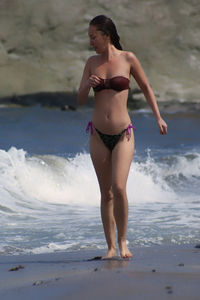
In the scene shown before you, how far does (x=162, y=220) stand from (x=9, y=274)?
441 centimetres

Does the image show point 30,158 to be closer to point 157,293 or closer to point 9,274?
point 9,274

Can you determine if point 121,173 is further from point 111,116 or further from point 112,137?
point 111,116

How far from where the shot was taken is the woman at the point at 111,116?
17.3 feet

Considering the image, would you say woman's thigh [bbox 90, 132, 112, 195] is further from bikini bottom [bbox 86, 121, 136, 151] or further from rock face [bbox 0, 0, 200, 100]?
rock face [bbox 0, 0, 200, 100]

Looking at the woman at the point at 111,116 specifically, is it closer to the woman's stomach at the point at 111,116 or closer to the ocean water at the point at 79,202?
the woman's stomach at the point at 111,116

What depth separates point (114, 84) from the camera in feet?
17.4

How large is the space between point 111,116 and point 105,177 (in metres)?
0.46

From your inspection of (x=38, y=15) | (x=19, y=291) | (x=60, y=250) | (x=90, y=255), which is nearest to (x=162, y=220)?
(x=60, y=250)

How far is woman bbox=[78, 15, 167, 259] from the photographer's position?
17.3 feet

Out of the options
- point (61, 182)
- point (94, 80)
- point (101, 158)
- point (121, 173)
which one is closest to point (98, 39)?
point (94, 80)

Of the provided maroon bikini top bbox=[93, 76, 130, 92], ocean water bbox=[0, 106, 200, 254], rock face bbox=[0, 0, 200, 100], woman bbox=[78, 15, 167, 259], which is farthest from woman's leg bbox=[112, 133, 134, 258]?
rock face bbox=[0, 0, 200, 100]

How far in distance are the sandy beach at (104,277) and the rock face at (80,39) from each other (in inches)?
2492

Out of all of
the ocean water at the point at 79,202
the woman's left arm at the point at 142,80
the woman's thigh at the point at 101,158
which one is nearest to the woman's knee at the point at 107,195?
the woman's thigh at the point at 101,158

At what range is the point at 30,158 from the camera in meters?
16.9
